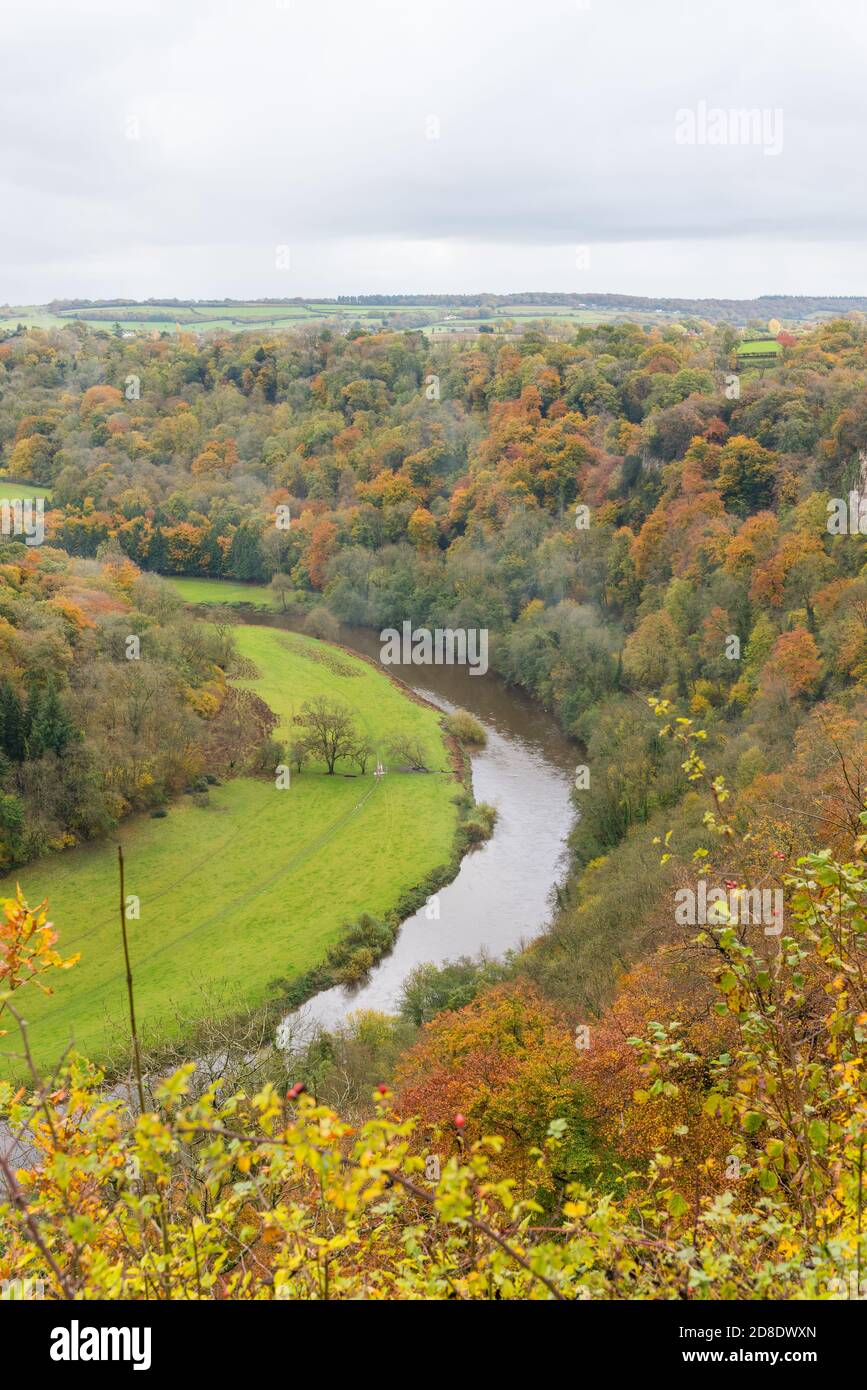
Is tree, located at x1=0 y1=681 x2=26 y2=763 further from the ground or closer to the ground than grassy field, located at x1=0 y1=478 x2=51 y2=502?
closer to the ground

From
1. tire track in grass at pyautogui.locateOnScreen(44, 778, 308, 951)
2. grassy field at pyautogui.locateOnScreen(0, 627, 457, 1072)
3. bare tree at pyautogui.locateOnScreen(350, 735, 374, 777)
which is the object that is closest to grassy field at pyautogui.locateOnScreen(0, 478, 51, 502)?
bare tree at pyautogui.locateOnScreen(350, 735, 374, 777)

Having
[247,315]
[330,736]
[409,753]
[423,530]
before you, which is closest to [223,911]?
[330,736]

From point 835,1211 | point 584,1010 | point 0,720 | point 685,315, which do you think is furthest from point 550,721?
point 685,315

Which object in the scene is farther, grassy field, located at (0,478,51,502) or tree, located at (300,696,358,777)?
grassy field, located at (0,478,51,502)

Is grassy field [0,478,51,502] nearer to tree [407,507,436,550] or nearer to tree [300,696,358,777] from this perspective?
tree [407,507,436,550]

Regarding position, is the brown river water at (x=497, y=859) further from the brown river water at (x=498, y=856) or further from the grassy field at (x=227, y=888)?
the grassy field at (x=227, y=888)

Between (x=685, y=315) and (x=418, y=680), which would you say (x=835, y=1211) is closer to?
(x=418, y=680)
